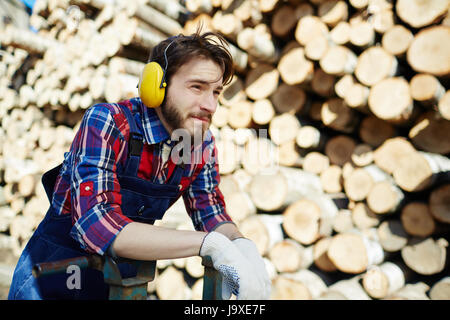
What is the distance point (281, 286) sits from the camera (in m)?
2.34

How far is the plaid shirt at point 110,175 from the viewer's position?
0.95 metres

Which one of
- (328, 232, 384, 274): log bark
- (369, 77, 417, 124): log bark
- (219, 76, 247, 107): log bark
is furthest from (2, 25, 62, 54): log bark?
(328, 232, 384, 274): log bark

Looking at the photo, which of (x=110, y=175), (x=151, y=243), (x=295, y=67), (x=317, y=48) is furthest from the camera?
(x=295, y=67)

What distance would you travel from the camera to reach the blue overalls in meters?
1.17

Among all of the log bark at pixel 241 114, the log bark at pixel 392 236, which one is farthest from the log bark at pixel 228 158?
the log bark at pixel 392 236

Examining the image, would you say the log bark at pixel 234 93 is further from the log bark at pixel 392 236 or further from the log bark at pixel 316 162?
the log bark at pixel 392 236

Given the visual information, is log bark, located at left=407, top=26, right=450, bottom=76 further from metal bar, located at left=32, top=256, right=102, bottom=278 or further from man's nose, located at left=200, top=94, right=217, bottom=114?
metal bar, located at left=32, top=256, right=102, bottom=278

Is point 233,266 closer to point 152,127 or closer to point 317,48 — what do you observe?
point 152,127

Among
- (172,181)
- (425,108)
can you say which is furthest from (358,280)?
(172,181)

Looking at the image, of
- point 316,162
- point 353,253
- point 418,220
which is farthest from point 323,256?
point 316,162

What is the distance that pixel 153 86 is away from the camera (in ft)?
4.07

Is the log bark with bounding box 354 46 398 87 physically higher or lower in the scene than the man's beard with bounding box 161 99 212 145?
higher

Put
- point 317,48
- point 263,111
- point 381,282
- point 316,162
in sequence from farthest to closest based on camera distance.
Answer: point 263,111
point 316,162
point 317,48
point 381,282

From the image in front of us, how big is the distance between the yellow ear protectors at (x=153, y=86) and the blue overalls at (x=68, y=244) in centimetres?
9
